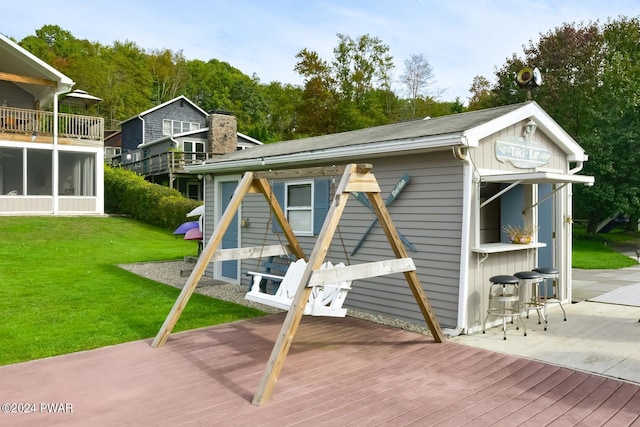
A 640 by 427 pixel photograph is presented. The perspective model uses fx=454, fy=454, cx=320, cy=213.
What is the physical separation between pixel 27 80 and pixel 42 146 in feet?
8.15

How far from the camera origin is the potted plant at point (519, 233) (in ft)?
20.1

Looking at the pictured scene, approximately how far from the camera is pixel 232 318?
6426mm

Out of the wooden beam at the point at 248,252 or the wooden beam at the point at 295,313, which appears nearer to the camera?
the wooden beam at the point at 295,313

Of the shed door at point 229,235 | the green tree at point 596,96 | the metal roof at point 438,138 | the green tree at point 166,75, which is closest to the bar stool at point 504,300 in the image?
the metal roof at point 438,138

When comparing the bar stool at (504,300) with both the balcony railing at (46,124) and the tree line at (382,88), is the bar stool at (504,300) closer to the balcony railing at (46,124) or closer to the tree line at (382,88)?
the tree line at (382,88)

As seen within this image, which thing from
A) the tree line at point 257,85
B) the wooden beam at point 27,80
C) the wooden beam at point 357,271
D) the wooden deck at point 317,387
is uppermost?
the tree line at point 257,85

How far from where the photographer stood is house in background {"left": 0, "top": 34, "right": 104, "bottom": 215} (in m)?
17.1

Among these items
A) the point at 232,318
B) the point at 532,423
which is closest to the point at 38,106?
the point at 232,318

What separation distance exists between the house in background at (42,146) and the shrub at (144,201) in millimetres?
1533

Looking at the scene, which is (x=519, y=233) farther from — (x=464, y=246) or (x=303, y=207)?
(x=303, y=207)

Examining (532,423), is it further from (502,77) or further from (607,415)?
(502,77)

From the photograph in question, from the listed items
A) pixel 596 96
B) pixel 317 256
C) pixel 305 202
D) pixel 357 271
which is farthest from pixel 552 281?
pixel 596 96

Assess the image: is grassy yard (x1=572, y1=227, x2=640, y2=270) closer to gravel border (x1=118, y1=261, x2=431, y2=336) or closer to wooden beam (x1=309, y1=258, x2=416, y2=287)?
gravel border (x1=118, y1=261, x2=431, y2=336)

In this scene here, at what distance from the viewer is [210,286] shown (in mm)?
9102
